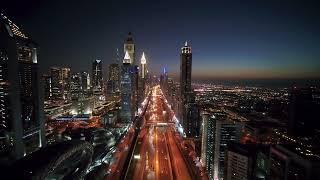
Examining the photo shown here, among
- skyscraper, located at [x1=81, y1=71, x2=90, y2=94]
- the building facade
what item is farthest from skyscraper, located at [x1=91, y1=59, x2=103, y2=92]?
skyscraper, located at [x1=81, y1=71, x2=90, y2=94]

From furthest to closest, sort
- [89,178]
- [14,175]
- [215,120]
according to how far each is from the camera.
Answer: [215,120], [89,178], [14,175]

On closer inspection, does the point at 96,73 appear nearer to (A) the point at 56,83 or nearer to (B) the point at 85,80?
(B) the point at 85,80

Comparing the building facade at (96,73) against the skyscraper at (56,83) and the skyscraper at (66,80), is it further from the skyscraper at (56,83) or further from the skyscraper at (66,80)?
the skyscraper at (56,83)

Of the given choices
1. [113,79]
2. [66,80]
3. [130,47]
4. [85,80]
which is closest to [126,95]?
[130,47]

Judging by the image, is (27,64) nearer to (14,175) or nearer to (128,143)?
(14,175)

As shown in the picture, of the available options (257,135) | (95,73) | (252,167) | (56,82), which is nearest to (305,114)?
(257,135)

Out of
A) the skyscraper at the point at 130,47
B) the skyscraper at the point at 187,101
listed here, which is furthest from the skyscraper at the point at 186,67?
the skyscraper at the point at 130,47
